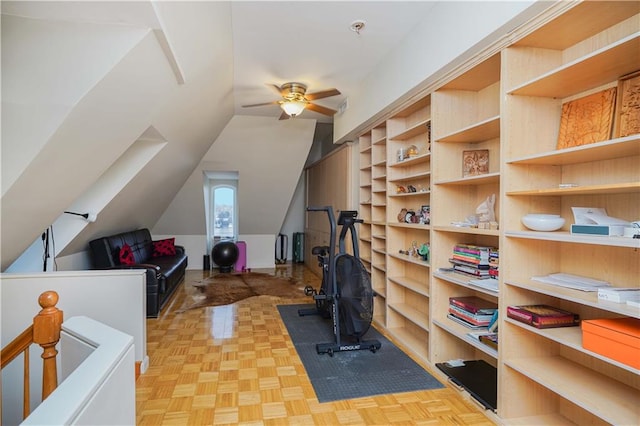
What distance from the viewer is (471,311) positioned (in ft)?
8.61

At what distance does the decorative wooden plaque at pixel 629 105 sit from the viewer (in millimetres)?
1619

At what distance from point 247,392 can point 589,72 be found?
9.13ft

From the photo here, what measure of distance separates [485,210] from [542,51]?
108 centimetres

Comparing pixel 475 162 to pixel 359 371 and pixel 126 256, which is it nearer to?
pixel 359 371

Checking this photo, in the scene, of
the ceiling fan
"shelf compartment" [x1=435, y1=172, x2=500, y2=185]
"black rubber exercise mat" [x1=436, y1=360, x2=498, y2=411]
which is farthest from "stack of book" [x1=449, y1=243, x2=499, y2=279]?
the ceiling fan

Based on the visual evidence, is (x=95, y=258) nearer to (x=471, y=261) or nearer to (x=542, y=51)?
(x=471, y=261)

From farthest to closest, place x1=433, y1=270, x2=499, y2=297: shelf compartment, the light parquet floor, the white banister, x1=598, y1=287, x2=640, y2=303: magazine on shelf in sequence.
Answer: x1=433, y1=270, x2=499, y2=297: shelf compartment, the light parquet floor, x1=598, y1=287, x2=640, y2=303: magazine on shelf, the white banister

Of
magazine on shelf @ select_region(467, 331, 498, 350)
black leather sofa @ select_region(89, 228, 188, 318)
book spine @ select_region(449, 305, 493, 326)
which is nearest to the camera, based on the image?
magazine on shelf @ select_region(467, 331, 498, 350)

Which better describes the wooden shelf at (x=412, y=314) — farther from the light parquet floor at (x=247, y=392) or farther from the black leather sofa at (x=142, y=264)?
the black leather sofa at (x=142, y=264)

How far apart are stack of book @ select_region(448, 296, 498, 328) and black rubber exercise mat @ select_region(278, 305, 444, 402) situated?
19.6 inches

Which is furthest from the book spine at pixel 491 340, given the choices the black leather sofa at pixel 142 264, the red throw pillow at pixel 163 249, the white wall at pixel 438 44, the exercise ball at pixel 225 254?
the exercise ball at pixel 225 254

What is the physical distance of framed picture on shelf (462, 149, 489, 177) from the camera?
277 cm

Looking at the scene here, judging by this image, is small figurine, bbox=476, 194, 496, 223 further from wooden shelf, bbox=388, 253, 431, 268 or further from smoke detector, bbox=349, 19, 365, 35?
smoke detector, bbox=349, 19, 365, 35

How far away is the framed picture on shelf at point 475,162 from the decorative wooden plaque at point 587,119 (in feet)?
2.28
